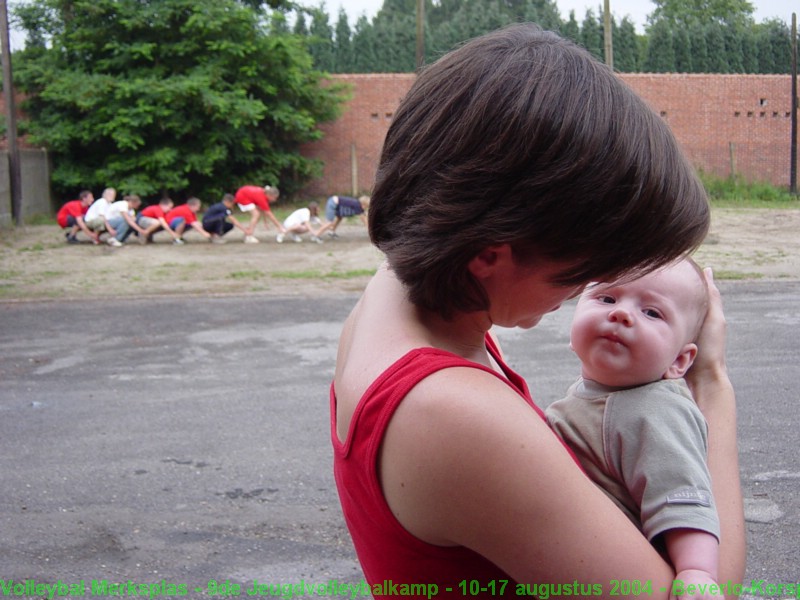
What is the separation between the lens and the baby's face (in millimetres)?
1537

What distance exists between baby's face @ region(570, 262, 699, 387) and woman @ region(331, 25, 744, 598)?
27cm

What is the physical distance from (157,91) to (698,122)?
17006 mm

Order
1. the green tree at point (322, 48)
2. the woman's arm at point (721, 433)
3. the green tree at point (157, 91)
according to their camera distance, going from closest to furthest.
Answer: the woman's arm at point (721, 433), the green tree at point (157, 91), the green tree at point (322, 48)

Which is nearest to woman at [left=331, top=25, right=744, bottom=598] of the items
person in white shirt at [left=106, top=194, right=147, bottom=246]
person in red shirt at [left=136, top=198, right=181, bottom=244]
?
person in red shirt at [left=136, top=198, right=181, bottom=244]

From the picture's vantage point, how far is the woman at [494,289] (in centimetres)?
106

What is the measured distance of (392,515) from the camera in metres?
1.13

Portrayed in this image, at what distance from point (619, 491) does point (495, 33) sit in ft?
2.48

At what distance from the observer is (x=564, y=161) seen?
43.9 inches

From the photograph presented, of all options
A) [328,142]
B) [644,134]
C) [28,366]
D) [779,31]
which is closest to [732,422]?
[644,134]

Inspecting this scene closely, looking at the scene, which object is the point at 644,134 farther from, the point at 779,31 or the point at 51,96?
the point at 779,31

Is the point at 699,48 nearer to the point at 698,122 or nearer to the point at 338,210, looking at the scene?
the point at 698,122

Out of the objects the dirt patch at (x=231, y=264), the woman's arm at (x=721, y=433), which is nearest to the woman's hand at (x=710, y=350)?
the woman's arm at (x=721, y=433)

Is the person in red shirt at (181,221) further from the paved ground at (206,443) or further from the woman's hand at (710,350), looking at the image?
the woman's hand at (710,350)

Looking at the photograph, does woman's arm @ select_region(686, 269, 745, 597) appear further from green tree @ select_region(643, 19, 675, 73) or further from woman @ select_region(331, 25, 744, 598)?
green tree @ select_region(643, 19, 675, 73)
